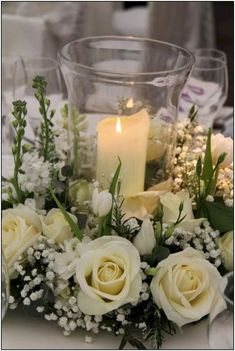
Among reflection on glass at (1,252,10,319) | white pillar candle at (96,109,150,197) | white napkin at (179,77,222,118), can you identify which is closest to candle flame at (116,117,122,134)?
white pillar candle at (96,109,150,197)

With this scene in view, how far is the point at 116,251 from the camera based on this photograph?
2.30 feet

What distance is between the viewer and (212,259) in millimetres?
755

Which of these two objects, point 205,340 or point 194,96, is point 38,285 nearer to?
point 205,340

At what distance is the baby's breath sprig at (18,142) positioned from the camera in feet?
2.49

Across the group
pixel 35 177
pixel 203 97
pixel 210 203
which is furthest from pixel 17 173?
pixel 203 97

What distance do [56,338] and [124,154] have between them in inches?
9.1

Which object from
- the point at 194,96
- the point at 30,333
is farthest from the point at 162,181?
the point at 194,96

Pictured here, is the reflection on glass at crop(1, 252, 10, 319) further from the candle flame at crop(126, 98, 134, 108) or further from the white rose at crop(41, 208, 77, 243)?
the candle flame at crop(126, 98, 134, 108)

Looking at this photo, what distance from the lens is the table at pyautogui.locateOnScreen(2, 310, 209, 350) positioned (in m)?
0.73

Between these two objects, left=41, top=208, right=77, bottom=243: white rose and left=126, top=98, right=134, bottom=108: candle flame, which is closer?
left=41, top=208, right=77, bottom=243: white rose

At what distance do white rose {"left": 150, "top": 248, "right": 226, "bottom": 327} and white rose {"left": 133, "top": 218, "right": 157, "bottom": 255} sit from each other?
29mm

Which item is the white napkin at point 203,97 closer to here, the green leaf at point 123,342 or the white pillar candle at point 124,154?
the white pillar candle at point 124,154

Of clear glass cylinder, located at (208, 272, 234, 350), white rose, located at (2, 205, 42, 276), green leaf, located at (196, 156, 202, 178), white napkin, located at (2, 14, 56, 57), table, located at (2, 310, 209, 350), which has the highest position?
white napkin, located at (2, 14, 56, 57)

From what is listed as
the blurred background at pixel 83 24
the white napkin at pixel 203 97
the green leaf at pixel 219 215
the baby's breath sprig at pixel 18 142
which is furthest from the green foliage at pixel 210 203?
the blurred background at pixel 83 24
